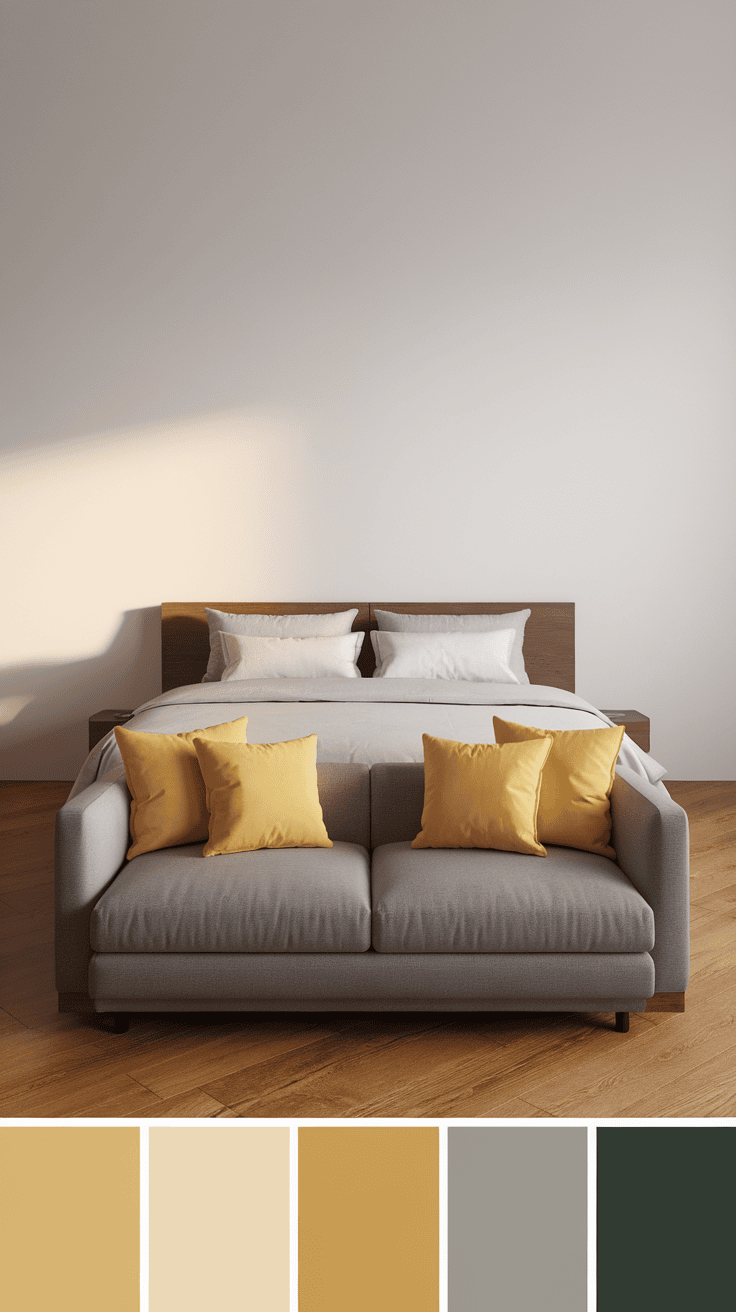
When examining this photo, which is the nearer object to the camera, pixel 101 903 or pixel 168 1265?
pixel 168 1265

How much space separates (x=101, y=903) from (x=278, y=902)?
47 cm

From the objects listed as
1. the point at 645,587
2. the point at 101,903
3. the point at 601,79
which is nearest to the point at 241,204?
the point at 601,79

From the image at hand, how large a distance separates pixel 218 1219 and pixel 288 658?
3.22 m

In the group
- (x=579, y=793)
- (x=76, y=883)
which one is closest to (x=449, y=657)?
(x=579, y=793)

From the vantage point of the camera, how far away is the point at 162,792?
8.91ft

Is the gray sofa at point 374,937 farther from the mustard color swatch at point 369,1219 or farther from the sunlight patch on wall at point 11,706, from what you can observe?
the sunlight patch on wall at point 11,706

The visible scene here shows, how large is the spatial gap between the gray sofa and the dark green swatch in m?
1.21

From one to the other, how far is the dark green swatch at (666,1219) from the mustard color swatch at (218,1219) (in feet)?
1.36

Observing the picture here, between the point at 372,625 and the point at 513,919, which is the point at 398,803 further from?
the point at 372,625

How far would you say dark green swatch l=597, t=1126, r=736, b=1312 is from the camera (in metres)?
1.10

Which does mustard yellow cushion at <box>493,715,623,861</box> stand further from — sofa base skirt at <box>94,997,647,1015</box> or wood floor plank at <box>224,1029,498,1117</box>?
wood floor plank at <box>224,1029,498,1117</box>

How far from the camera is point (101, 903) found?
2.43m

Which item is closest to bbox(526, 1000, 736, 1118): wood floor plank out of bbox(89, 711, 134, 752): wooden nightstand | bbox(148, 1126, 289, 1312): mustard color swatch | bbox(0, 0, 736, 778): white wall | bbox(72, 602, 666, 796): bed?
bbox(72, 602, 666, 796): bed

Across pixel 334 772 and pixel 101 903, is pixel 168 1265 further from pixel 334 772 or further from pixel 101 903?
pixel 334 772
